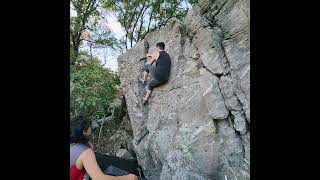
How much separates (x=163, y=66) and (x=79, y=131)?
15.3 ft

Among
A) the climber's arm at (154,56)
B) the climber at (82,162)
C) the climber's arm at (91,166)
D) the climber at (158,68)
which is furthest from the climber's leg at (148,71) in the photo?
the climber's arm at (91,166)

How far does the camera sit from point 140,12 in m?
18.6

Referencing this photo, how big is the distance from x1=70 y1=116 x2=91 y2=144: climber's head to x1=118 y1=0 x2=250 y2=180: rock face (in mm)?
3651

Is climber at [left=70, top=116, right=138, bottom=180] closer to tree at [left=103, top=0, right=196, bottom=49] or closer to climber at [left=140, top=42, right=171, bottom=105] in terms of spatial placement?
climber at [left=140, top=42, right=171, bottom=105]

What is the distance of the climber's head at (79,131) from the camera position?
357cm

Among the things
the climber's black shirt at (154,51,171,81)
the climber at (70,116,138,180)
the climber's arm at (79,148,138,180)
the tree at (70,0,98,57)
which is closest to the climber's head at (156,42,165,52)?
the climber's black shirt at (154,51,171,81)

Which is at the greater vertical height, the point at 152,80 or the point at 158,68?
the point at 158,68

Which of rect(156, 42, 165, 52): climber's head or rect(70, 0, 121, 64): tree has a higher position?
rect(70, 0, 121, 64): tree

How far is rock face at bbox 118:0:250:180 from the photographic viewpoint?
6754mm

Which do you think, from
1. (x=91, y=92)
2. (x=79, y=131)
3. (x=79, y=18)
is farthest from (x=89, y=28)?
(x=79, y=131)

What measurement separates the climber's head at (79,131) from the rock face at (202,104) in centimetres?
365

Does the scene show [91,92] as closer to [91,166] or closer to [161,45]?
[161,45]
